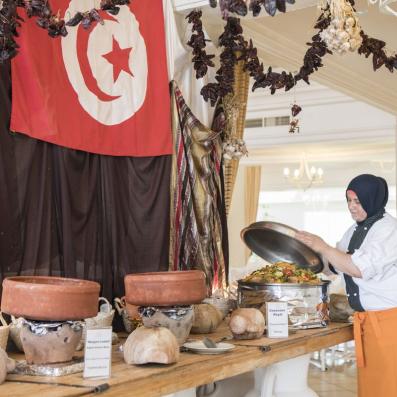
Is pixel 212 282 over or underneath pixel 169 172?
underneath

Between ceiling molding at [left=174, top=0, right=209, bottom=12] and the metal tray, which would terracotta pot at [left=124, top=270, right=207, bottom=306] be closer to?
the metal tray

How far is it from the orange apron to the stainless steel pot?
0.19 metres

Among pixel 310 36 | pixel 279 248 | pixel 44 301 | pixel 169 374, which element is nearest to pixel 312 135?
pixel 310 36

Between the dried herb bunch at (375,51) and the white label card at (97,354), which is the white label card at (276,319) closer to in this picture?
the white label card at (97,354)

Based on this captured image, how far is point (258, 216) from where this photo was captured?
14688mm

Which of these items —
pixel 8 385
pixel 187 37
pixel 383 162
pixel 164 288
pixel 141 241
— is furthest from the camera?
pixel 383 162

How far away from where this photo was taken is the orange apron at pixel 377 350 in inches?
120

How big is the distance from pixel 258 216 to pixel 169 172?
11.5 m

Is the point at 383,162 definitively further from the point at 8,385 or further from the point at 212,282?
the point at 8,385

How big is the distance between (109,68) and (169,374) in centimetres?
150

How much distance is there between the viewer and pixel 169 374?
2.03 m

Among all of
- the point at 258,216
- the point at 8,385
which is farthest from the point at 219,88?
the point at 258,216

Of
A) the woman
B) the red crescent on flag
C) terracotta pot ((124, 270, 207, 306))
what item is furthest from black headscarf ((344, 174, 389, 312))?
the red crescent on flag

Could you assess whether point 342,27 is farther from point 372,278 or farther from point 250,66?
point 372,278
